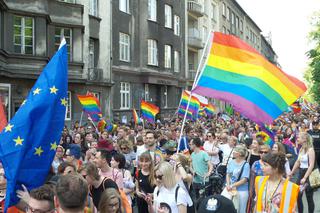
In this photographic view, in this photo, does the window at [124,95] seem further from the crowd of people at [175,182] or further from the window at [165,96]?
the crowd of people at [175,182]

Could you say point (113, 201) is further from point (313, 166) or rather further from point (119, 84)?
point (119, 84)

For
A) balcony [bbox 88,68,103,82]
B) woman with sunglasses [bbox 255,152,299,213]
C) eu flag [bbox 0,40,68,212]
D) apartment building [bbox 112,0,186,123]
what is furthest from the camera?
apartment building [bbox 112,0,186,123]

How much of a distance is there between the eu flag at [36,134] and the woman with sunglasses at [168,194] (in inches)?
50.2

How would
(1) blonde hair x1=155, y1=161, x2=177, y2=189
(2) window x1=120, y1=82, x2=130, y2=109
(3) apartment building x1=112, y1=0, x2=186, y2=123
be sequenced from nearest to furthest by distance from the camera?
1. (1) blonde hair x1=155, y1=161, x2=177, y2=189
2. (3) apartment building x1=112, y1=0, x2=186, y2=123
3. (2) window x1=120, y1=82, x2=130, y2=109

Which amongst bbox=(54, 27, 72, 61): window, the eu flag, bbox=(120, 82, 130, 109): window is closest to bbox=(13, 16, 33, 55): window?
bbox=(54, 27, 72, 61): window

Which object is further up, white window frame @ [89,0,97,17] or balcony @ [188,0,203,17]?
balcony @ [188,0,203,17]

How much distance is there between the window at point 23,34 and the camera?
1856 cm

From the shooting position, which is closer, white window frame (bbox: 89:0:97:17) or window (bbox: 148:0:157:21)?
white window frame (bbox: 89:0:97:17)

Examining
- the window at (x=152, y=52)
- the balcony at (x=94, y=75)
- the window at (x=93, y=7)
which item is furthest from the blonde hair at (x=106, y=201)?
the window at (x=152, y=52)

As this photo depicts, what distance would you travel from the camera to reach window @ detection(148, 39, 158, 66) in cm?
3001

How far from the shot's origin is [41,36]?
19.3 metres

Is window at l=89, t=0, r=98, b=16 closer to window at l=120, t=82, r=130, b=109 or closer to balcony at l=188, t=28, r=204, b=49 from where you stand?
window at l=120, t=82, r=130, b=109

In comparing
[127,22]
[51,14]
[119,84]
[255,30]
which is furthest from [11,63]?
[255,30]

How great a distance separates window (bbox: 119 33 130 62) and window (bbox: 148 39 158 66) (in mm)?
2344
